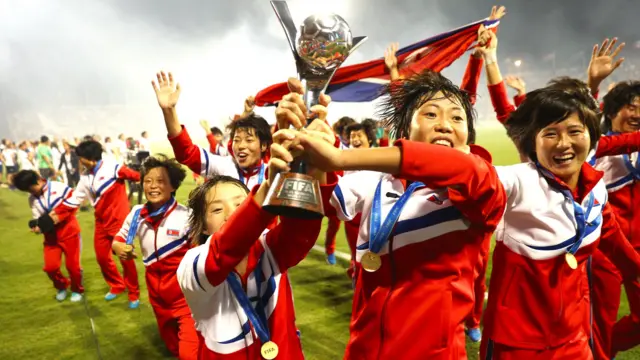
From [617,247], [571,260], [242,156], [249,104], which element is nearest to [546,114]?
[571,260]


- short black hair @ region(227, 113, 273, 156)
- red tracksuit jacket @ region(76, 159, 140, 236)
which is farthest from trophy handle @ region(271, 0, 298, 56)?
red tracksuit jacket @ region(76, 159, 140, 236)

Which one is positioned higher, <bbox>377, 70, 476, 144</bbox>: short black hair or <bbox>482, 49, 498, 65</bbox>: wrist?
<bbox>482, 49, 498, 65</bbox>: wrist

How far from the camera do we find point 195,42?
31000 mm

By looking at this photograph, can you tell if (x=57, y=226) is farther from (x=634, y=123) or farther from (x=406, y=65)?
(x=634, y=123)

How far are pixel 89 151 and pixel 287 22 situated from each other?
4.36m

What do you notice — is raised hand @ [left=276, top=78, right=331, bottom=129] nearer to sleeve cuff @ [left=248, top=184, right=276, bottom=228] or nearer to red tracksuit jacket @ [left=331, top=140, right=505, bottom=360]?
sleeve cuff @ [left=248, top=184, right=276, bottom=228]

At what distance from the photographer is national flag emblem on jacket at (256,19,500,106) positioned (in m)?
3.60

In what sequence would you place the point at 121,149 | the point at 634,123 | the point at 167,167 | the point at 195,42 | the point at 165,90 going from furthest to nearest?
1. the point at 195,42
2. the point at 121,149
3. the point at 167,167
4. the point at 634,123
5. the point at 165,90

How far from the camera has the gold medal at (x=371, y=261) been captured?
1325 millimetres

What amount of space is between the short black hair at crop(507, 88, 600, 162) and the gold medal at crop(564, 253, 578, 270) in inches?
15.9

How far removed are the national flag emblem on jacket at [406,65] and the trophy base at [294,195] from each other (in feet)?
8.39

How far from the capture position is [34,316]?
179 inches

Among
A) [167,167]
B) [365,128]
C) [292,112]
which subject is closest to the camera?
[292,112]

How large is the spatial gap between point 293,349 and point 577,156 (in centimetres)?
128
